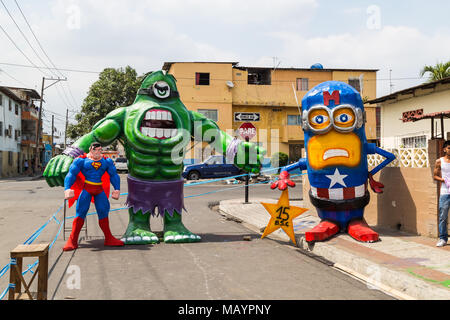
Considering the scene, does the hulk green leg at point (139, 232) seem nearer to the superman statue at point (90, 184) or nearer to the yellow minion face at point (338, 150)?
the superman statue at point (90, 184)

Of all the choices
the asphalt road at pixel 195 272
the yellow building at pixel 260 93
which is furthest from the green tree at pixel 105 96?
the asphalt road at pixel 195 272

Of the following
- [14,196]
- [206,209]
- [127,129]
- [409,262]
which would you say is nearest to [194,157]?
[14,196]

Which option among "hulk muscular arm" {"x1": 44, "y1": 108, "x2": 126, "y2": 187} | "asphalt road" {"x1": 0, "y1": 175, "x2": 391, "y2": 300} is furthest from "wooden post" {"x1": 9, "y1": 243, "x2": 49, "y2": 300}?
"hulk muscular arm" {"x1": 44, "y1": 108, "x2": 126, "y2": 187}

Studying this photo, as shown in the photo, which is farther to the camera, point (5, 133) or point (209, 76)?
point (5, 133)

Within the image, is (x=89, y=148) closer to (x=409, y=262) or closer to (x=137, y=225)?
(x=137, y=225)

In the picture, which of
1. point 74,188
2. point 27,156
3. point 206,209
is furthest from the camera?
point 27,156

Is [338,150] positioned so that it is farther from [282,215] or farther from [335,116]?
[282,215]

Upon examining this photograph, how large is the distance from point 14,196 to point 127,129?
36.1 ft

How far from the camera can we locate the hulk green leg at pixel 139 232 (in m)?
7.17

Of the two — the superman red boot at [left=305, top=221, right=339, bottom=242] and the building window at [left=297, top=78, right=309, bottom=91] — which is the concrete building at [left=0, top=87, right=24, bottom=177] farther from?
the superman red boot at [left=305, top=221, right=339, bottom=242]

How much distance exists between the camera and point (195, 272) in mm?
5496

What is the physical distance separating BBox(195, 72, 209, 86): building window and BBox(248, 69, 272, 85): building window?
3.45 metres

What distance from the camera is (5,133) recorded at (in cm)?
3500

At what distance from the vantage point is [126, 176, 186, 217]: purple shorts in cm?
742
